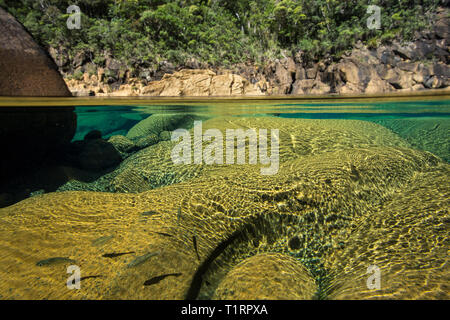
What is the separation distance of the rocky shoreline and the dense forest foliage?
48.3 inches

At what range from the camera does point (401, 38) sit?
21094 mm

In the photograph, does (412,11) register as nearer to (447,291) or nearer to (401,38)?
(401,38)

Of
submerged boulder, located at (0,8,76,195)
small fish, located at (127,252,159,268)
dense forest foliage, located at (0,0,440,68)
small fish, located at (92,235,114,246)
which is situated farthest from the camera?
dense forest foliage, located at (0,0,440,68)

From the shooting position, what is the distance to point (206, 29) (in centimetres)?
2570

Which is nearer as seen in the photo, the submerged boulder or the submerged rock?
the submerged rock

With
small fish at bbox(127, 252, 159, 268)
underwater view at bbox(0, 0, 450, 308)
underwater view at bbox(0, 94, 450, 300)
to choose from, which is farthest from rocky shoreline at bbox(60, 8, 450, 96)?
small fish at bbox(127, 252, 159, 268)

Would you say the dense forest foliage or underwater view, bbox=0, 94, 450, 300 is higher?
the dense forest foliage

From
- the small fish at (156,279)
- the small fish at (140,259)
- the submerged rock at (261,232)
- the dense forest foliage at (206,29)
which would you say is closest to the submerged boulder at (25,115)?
the submerged rock at (261,232)

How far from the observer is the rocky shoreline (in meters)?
18.8

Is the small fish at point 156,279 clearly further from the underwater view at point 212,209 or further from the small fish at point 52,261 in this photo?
the small fish at point 52,261

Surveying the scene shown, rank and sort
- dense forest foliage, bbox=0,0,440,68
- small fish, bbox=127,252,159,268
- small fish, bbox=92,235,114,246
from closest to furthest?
small fish, bbox=127,252,159,268
small fish, bbox=92,235,114,246
dense forest foliage, bbox=0,0,440,68

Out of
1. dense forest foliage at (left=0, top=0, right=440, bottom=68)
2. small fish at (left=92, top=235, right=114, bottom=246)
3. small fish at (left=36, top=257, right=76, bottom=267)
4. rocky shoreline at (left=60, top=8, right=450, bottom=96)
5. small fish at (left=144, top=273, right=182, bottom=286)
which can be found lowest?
small fish at (left=144, top=273, right=182, bottom=286)

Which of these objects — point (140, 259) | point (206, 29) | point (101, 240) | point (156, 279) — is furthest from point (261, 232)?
point (206, 29)

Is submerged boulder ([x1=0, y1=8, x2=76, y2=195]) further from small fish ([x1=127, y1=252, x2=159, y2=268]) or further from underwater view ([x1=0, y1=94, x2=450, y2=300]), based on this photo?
small fish ([x1=127, y1=252, x2=159, y2=268])
